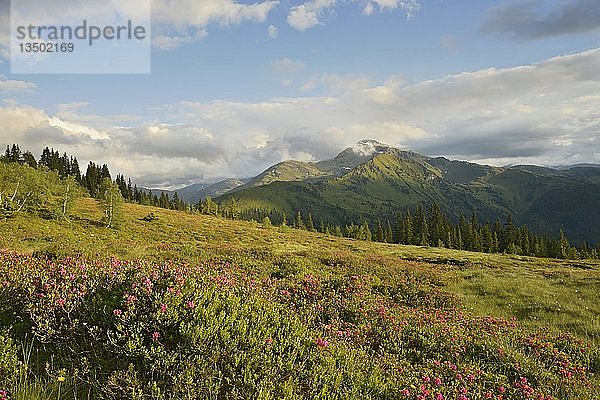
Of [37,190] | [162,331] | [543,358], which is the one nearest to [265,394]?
[162,331]

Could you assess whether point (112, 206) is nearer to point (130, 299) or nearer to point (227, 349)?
point (130, 299)

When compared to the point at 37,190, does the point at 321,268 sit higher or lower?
lower

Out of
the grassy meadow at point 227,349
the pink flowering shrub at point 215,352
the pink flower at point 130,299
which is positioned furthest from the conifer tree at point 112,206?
the pink flower at point 130,299

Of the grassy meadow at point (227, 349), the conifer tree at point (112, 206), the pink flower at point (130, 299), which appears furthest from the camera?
the conifer tree at point (112, 206)

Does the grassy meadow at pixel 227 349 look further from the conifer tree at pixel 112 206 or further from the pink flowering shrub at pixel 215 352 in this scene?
the conifer tree at pixel 112 206

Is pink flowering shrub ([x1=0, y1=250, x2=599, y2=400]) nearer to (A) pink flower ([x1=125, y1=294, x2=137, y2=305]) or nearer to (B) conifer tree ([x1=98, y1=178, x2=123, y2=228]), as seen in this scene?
(A) pink flower ([x1=125, y1=294, x2=137, y2=305])

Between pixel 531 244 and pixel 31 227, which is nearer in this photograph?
pixel 31 227

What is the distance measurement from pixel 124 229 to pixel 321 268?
44084 millimetres

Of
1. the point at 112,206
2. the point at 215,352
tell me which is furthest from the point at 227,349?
the point at 112,206

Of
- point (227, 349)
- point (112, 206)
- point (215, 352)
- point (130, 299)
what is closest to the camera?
point (215, 352)

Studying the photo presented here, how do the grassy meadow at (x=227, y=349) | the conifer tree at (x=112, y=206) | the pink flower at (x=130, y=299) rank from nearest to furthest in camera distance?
the grassy meadow at (x=227, y=349) → the pink flower at (x=130, y=299) → the conifer tree at (x=112, y=206)

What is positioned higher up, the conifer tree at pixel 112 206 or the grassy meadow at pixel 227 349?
the conifer tree at pixel 112 206

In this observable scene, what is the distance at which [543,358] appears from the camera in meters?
8.70

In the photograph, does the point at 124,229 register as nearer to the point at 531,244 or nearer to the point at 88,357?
the point at 88,357
